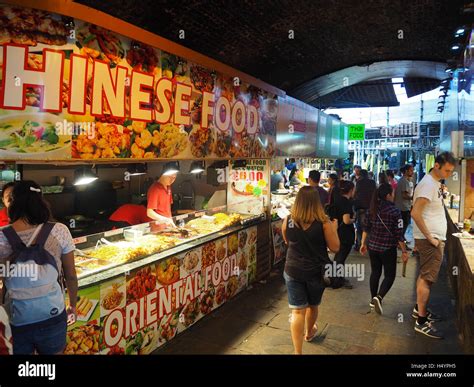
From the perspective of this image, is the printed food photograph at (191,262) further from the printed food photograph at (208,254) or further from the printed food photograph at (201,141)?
the printed food photograph at (201,141)

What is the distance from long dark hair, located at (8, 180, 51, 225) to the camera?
2.80 m

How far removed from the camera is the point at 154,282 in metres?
4.49

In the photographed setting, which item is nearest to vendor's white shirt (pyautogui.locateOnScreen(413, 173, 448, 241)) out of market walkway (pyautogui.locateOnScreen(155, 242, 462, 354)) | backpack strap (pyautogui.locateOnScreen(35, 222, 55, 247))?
market walkway (pyautogui.locateOnScreen(155, 242, 462, 354))

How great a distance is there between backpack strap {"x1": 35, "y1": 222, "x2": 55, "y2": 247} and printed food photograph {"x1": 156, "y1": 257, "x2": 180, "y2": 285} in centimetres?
179

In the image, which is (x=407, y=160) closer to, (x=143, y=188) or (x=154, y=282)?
(x=143, y=188)

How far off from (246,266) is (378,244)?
2.25m

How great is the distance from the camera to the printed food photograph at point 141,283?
4137 mm

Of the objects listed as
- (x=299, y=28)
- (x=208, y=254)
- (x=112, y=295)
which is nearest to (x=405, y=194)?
(x=299, y=28)

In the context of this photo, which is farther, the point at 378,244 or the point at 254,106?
the point at 254,106

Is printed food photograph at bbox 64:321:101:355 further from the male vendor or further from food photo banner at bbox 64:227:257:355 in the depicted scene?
the male vendor

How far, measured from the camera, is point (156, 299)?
14.8 feet

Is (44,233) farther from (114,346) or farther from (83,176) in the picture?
(83,176)

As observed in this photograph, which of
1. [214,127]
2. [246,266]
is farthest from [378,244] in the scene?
[214,127]

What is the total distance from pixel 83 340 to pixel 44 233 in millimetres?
1290
